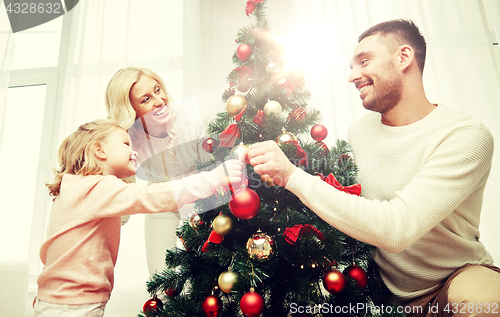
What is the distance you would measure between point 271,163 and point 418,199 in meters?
0.34

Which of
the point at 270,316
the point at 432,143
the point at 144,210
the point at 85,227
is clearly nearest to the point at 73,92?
the point at 85,227

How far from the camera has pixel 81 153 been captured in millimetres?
983

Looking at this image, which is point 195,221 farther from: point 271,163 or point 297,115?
point 297,115

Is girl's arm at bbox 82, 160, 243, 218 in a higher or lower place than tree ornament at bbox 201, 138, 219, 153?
lower

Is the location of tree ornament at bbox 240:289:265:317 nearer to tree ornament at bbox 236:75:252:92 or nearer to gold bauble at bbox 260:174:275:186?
gold bauble at bbox 260:174:275:186

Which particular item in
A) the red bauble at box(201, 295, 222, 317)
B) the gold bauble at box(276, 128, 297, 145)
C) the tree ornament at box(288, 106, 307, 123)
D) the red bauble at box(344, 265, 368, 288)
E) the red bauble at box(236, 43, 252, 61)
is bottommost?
the red bauble at box(201, 295, 222, 317)

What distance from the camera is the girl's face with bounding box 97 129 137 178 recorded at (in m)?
0.98

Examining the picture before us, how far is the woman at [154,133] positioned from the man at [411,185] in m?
0.66

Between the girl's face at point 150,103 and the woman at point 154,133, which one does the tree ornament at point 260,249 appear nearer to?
the woman at point 154,133

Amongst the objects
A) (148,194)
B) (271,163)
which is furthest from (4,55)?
(271,163)

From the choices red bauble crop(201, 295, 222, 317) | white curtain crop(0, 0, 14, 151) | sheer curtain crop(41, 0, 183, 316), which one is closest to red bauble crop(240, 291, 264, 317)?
red bauble crop(201, 295, 222, 317)

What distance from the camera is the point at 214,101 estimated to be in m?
1.89

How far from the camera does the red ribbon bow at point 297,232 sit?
660 millimetres

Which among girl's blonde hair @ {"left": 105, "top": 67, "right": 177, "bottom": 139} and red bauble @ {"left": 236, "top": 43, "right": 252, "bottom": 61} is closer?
red bauble @ {"left": 236, "top": 43, "right": 252, "bottom": 61}
